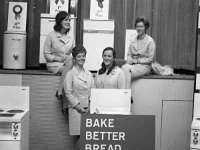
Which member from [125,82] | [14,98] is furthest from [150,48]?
[14,98]

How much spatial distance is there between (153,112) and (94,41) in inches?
48.9

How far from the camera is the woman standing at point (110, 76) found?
5.17m

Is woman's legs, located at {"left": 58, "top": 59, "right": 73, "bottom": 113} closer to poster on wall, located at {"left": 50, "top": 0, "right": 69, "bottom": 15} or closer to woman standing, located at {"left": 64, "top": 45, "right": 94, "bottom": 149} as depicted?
woman standing, located at {"left": 64, "top": 45, "right": 94, "bottom": 149}

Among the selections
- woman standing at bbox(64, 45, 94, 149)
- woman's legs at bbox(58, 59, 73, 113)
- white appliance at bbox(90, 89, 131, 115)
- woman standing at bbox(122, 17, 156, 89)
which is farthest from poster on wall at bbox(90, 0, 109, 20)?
white appliance at bbox(90, 89, 131, 115)

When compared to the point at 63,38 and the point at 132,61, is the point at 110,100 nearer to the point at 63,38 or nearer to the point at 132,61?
the point at 132,61

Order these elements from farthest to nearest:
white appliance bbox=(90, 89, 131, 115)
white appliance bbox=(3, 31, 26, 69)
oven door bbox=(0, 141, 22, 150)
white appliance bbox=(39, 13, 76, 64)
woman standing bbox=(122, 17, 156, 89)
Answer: white appliance bbox=(39, 13, 76, 64) < white appliance bbox=(3, 31, 26, 69) < woman standing bbox=(122, 17, 156, 89) < white appliance bbox=(90, 89, 131, 115) < oven door bbox=(0, 141, 22, 150)

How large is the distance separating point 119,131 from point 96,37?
9.15 ft

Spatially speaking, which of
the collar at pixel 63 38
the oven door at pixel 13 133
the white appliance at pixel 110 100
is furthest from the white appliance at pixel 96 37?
the oven door at pixel 13 133

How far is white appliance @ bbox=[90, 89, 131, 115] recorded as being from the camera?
13.8 feet

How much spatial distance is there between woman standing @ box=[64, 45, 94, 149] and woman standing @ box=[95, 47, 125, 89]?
144 millimetres

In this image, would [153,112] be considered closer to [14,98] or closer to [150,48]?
[150,48]

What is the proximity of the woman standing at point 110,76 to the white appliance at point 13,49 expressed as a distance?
143 cm

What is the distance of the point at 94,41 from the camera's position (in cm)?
633

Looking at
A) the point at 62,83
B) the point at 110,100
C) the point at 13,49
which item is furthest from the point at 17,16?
the point at 110,100
